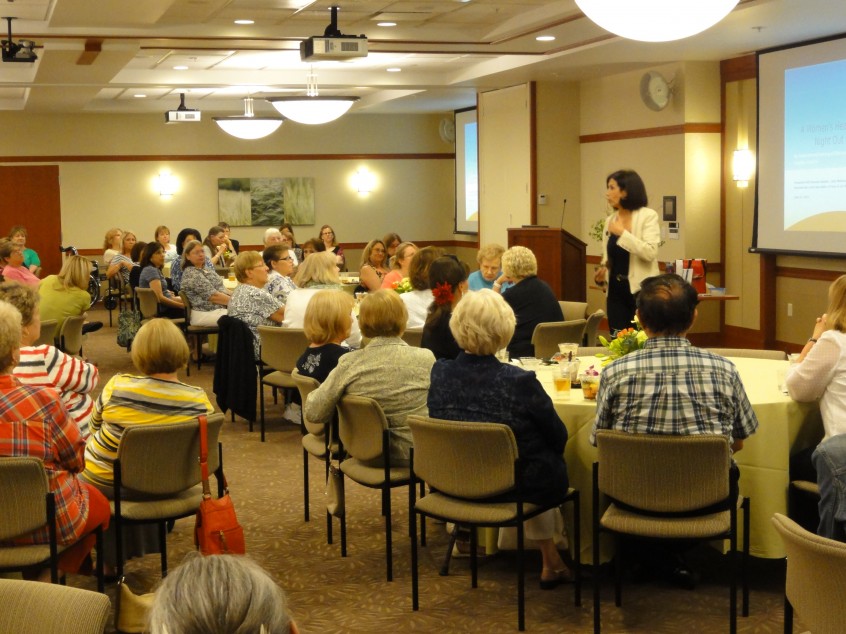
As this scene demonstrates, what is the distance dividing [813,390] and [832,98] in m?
6.39

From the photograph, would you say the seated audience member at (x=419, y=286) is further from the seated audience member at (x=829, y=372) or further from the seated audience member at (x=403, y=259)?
the seated audience member at (x=829, y=372)

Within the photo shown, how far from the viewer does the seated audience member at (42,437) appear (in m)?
3.79

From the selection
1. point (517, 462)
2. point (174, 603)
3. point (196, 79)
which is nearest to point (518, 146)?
point (196, 79)

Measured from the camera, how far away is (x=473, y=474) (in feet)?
13.3

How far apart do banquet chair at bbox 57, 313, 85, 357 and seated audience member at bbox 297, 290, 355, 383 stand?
121 inches

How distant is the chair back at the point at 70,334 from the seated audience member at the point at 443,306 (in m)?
3.58

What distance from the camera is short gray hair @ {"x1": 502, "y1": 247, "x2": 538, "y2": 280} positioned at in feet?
22.9

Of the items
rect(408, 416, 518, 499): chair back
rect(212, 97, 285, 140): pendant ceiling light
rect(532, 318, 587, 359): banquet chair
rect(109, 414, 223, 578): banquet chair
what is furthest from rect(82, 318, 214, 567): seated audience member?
rect(212, 97, 285, 140): pendant ceiling light

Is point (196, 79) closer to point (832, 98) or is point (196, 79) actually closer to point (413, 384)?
point (832, 98)

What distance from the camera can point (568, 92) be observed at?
13.6 m

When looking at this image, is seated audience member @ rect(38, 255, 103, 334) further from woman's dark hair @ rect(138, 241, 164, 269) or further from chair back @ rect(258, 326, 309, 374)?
woman's dark hair @ rect(138, 241, 164, 269)

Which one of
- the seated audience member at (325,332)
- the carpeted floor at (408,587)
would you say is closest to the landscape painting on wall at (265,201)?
the carpeted floor at (408,587)

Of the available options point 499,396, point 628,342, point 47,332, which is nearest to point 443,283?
point 628,342

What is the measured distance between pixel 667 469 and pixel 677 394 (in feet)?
0.95
